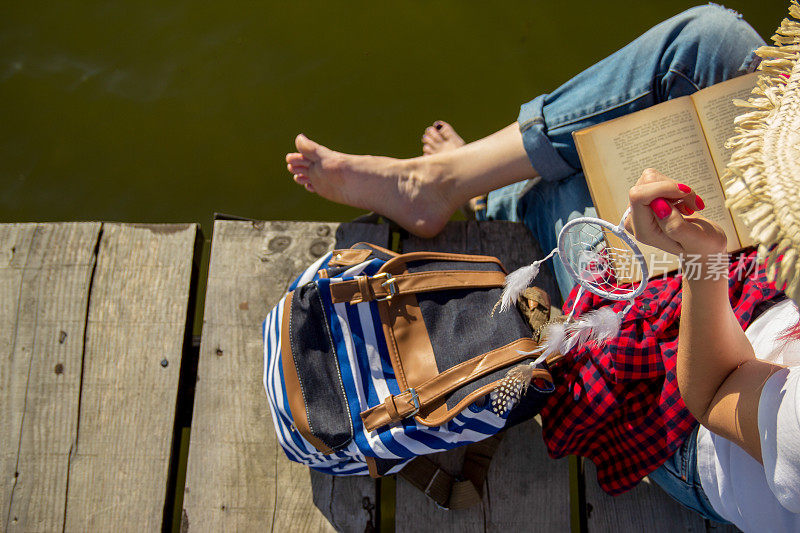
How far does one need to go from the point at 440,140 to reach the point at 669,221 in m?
1.28

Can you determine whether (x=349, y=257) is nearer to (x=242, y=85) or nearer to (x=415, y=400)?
(x=415, y=400)

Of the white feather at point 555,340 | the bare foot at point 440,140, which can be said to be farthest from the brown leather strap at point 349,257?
the bare foot at point 440,140

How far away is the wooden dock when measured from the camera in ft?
4.50

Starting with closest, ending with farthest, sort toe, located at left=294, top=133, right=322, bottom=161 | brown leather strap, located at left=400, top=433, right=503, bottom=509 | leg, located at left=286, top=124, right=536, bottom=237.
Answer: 1. brown leather strap, located at left=400, top=433, right=503, bottom=509
2. leg, located at left=286, top=124, right=536, bottom=237
3. toe, located at left=294, top=133, right=322, bottom=161

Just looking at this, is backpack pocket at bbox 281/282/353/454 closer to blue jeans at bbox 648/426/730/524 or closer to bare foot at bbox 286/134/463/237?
bare foot at bbox 286/134/463/237

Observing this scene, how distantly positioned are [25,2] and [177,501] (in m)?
2.11

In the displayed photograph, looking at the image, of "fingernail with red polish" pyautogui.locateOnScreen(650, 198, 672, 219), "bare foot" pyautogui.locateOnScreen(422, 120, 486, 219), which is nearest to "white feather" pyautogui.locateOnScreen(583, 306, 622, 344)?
"fingernail with red polish" pyautogui.locateOnScreen(650, 198, 672, 219)

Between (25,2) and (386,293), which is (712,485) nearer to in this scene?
(386,293)

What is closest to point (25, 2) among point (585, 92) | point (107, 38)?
point (107, 38)

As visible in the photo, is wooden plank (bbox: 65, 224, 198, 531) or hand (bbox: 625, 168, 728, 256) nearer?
hand (bbox: 625, 168, 728, 256)

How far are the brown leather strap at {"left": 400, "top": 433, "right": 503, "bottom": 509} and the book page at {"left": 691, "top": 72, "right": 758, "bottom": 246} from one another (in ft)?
2.59

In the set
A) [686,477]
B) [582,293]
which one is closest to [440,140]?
[582,293]

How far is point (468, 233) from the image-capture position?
5.27 feet

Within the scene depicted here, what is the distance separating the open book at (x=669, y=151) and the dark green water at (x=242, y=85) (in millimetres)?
1011
